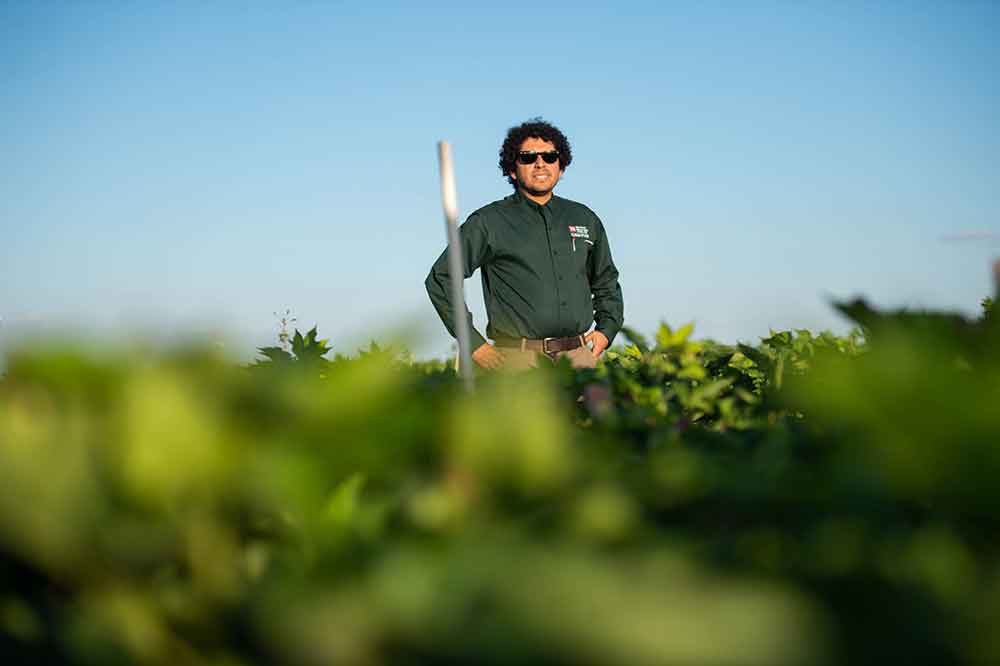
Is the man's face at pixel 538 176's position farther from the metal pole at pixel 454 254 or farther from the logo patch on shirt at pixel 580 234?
the metal pole at pixel 454 254

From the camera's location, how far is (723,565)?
40.0 inches

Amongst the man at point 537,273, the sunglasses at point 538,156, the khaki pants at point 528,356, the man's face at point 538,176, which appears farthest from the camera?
the sunglasses at point 538,156

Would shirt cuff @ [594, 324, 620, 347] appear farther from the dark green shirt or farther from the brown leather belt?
the brown leather belt

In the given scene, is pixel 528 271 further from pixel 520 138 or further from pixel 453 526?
pixel 453 526

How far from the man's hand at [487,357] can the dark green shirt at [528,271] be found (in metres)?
0.17

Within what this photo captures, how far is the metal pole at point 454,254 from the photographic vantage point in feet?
7.66

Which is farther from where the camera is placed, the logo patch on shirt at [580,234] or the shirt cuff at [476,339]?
the logo patch on shirt at [580,234]

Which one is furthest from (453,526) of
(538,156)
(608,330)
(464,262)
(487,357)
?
(538,156)

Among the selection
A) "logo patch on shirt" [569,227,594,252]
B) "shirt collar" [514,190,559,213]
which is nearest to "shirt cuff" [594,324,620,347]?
"logo patch on shirt" [569,227,594,252]

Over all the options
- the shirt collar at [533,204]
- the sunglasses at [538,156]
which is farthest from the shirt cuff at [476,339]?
the sunglasses at [538,156]

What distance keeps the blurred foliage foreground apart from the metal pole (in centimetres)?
99

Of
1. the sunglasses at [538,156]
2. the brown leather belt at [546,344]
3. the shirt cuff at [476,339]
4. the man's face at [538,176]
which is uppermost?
the sunglasses at [538,156]

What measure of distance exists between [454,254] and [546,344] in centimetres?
390

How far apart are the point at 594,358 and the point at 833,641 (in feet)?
18.0
